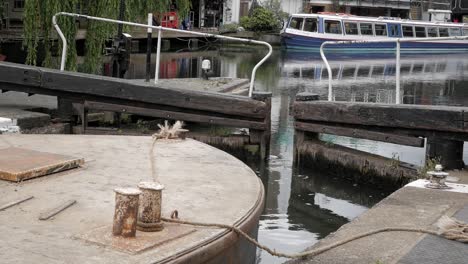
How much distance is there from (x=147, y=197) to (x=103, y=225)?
394mm

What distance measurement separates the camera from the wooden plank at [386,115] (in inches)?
283

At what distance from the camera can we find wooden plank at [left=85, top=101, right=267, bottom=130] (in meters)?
8.69

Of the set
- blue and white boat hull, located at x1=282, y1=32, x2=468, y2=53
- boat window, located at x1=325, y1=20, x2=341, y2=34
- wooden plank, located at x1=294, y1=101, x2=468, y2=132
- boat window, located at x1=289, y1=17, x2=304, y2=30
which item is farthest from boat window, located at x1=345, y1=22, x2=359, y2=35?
wooden plank, located at x1=294, y1=101, x2=468, y2=132

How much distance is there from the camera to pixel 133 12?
543 inches

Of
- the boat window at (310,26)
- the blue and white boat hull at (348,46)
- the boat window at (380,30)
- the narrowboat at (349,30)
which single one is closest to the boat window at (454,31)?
the narrowboat at (349,30)

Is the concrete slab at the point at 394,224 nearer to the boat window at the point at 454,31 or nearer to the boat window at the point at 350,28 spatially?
the boat window at the point at 350,28

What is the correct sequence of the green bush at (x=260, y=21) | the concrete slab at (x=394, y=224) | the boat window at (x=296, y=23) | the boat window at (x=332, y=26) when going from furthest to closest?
the green bush at (x=260, y=21) < the boat window at (x=296, y=23) < the boat window at (x=332, y=26) < the concrete slab at (x=394, y=224)

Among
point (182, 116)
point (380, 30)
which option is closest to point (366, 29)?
point (380, 30)

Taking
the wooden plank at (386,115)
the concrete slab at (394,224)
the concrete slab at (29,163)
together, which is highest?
the wooden plank at (386,115)

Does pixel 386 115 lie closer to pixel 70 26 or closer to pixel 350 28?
pixel 70 26

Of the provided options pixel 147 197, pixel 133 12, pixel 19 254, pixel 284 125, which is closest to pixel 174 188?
pixel 147 197

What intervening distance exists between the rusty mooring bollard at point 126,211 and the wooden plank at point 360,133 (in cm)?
495

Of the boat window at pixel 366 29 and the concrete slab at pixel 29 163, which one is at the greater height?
the boat window at pixel 366 29

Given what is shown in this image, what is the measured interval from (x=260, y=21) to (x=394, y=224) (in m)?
41.1
